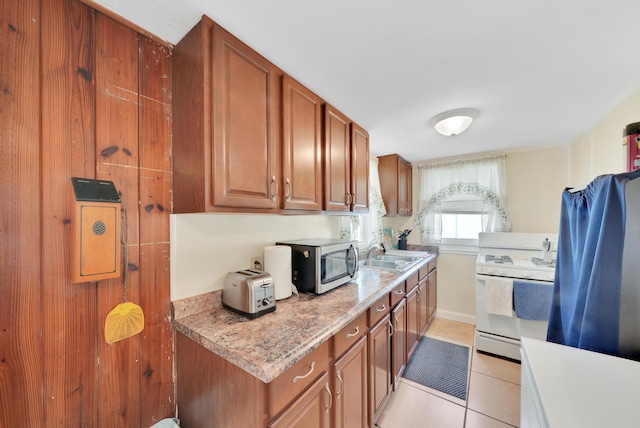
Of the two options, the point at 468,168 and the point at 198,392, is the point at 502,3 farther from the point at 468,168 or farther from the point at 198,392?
the point at 468,168

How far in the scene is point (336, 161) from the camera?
1.75 metres

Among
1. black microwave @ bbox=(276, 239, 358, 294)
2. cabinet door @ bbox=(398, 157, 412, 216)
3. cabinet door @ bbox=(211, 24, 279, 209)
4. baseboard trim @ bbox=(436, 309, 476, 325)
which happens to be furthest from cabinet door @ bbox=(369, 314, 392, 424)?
baseboard trim @ bbox=(436, 309, 476, 325)

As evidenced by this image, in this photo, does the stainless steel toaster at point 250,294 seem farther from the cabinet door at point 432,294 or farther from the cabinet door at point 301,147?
the cabinet door at point 432,294

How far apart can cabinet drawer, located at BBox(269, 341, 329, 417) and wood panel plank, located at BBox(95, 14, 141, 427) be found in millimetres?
672

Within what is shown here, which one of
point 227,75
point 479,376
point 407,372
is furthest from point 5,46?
point 479,376

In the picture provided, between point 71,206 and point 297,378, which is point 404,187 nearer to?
point 297,378

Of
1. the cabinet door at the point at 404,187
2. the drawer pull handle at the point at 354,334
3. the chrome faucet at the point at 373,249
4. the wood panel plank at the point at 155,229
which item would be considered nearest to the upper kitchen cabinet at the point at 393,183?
the cabinet door at the point at 404,187

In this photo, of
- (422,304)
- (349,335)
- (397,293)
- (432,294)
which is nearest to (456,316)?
(432,294)

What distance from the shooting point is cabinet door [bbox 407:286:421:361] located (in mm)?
2119

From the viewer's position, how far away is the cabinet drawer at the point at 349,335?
44.8 inches

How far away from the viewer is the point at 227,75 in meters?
1.03

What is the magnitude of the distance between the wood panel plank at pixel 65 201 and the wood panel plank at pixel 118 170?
29mm

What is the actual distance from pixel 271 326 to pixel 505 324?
8.18ft

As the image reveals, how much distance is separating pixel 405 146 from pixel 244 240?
2138 mm
